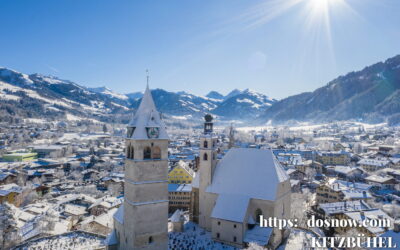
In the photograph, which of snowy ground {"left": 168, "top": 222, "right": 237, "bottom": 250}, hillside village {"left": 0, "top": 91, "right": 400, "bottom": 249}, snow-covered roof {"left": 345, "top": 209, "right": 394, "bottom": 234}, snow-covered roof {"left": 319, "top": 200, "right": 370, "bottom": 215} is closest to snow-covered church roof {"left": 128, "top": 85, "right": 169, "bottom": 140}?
hillside village {"left": 0, "top": 91, "right": 400, "bottom": 249}

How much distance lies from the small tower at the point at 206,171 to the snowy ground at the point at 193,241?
5.07 feet

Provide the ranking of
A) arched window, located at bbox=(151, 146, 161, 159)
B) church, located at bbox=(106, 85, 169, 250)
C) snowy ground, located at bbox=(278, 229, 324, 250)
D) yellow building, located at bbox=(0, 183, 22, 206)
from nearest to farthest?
church, located at bbox=(106, 85, 169, 250)
arched window, located at bbox=(151, 146, 161, 159)
snowy ground, located at bbox=(278, 229, 324, 250)
yellow building, located at bbox=(0, 183, 22, 206)

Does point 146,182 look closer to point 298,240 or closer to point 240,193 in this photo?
point 240,193

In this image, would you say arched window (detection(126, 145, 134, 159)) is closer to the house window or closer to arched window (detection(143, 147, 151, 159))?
arched window (detection(143, 147, 151, 159))

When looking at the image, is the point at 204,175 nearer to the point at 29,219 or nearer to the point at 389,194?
the point at 29,219

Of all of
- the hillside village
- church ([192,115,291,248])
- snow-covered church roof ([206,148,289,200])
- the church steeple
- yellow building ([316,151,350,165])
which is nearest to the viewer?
church ([192,115,291,248])

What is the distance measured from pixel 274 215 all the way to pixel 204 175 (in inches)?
441

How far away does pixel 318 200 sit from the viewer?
6856 cm

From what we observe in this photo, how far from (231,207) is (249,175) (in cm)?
504

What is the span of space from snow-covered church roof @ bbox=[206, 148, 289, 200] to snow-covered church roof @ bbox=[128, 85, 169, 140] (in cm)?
1422

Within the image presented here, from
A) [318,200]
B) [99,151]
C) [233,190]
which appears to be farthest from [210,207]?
[99,151]

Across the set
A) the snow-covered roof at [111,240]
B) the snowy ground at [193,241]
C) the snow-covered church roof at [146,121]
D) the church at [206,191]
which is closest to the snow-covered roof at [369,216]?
the church at [206,191]

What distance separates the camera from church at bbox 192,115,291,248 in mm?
33438

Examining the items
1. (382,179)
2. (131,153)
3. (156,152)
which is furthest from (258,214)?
(382,179)
